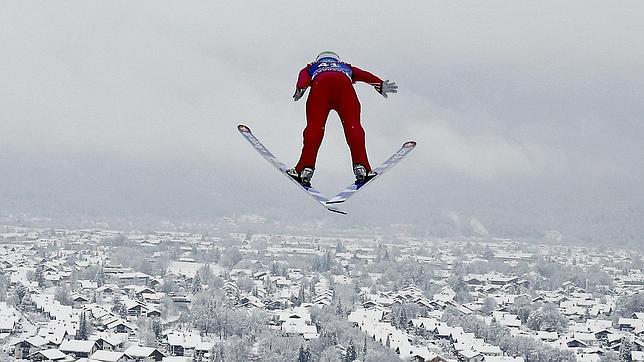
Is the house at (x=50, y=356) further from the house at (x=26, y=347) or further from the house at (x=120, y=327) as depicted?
the house at (x=120, y=327)

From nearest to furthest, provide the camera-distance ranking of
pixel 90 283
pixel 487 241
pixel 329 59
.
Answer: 1. pixel 329 59
2. pixel 90 283
3. pixel 487 241

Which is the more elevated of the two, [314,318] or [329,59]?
[329,59]

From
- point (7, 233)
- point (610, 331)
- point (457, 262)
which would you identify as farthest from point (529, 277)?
point (7, 233)

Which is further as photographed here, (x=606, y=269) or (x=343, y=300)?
(x=606, y=269)

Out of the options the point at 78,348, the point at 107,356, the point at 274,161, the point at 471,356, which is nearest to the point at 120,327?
the point at 78,348

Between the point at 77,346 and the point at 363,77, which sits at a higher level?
the point at 363,77

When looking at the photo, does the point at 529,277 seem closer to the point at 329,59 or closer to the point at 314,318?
the point at 314,318

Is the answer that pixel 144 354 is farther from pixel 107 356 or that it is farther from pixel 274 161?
pixel 274 161
